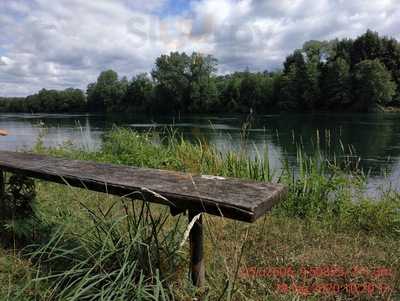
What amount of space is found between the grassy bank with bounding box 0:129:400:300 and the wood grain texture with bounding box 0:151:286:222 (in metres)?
0.12

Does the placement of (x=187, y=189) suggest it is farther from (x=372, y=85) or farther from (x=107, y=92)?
(x=107, y=92)

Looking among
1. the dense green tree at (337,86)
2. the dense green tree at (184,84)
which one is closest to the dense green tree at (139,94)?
the dense green tree at (184,84)

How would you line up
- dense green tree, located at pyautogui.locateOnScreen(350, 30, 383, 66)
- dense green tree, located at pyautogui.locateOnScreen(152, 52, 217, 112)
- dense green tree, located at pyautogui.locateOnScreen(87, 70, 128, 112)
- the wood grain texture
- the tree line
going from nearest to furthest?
the wood grain texture → the tree line → dense green tree, located at pyautogui.locateOnScreen(350, 30, 383, 66) → dense green tree, located at pyautogui.locateOnScreen(152, 52, 217, 112) → dense green tree, located at pyautogui.locateOnScreen(87, 70, 128, 112)

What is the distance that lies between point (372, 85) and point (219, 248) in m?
37.9

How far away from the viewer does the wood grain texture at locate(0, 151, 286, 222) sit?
1369 mm

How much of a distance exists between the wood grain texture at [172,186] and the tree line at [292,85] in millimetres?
32968

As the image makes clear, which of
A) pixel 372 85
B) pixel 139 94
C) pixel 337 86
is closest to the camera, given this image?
pixel 372 85

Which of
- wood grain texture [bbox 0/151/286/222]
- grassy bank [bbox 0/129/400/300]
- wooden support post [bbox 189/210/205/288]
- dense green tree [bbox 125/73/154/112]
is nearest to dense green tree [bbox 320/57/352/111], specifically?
dense green tree [bbox 125/73/154/112]

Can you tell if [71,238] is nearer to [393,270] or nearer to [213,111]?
[393,270]

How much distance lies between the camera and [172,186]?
1646 mm

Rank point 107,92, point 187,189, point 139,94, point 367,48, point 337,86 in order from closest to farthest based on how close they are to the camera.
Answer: point 187,189, point 337,86, point 367,48, point 139,94, point 107,92

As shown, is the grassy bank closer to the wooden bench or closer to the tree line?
the wooden bench

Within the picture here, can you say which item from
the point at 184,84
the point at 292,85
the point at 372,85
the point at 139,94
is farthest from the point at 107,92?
the point at 372,85

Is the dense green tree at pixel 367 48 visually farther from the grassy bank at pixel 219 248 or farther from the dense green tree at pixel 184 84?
the grassy bank at pixel 219 248
